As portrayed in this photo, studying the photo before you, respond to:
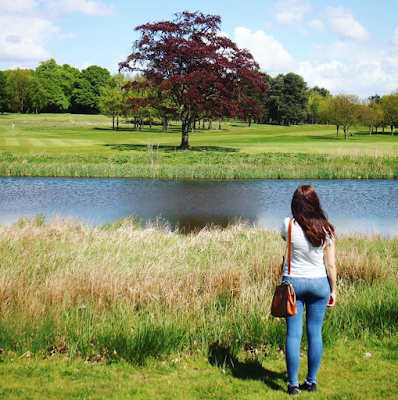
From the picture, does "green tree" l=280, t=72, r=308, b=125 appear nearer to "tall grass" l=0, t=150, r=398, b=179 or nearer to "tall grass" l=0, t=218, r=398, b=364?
"tall grass" l=0, t=150, r=398, b=179

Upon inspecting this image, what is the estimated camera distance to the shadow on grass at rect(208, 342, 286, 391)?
5.87m

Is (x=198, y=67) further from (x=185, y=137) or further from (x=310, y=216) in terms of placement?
(x=310, y=216)

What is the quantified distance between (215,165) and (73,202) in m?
14.2

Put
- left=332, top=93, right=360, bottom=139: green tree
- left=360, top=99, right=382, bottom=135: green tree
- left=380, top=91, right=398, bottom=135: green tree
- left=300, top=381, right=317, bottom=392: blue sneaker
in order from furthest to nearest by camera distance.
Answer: left=380, top=91, right=398, bottom=135: green tree
left=360, top=99, right=382, bottom=135: green tree
left=332, top=93, right=360, bottom=139: green tree
left=300, top=381, right=317, bottom=392: blue sneaker

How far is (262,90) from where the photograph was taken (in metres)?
43.0

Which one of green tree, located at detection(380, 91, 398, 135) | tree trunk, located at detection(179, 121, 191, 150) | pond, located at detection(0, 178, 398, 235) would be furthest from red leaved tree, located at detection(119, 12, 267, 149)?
green tree, located at detection(380, 91, 398, 135)

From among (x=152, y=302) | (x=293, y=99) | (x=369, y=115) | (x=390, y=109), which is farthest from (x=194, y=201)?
(x=293, y=99)

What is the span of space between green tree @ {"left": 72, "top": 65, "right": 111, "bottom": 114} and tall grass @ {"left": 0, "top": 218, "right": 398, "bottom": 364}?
11095 cm

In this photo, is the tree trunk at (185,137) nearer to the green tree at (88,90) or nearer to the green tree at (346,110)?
the green tree at (346,110)

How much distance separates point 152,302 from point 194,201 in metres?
16.5

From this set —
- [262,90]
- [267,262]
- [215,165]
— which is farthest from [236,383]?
[262,90]

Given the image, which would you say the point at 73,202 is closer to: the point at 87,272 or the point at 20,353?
the point at 87,272

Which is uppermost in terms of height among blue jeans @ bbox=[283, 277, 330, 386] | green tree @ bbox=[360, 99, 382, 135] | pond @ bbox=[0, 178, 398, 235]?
green tree @ bbox=[360, 99, 382, 135]

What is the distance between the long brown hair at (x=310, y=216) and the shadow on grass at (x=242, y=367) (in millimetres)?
1724
